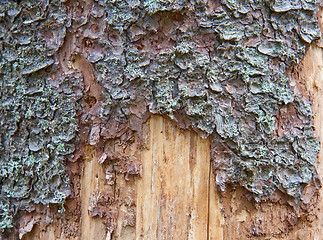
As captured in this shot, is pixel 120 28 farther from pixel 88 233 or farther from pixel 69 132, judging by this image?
pixel 88 233

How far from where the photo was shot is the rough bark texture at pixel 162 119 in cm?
129

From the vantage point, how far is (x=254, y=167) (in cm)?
129

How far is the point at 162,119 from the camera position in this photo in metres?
1.35

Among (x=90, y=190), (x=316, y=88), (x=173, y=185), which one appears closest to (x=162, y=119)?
(x=173, y=185)

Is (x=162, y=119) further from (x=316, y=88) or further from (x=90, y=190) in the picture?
(x=316, y=88)

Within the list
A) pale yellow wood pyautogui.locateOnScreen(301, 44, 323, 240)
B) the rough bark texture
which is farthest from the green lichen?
pale yellow wood pyautogui.locateOnScreen(301, 44, 323, 240)

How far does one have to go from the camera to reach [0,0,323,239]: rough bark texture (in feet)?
4.23

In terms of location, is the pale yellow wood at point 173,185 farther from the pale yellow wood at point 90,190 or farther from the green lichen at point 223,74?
the pale yellow wood at point 90,190

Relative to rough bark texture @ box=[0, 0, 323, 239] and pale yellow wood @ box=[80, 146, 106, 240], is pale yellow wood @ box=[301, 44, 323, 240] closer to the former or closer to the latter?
rough bark texture @ box=[0, 0, 323, 239]

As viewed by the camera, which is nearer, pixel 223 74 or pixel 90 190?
pixel 223 74

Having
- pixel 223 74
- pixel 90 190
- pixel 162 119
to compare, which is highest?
pixel 223 74

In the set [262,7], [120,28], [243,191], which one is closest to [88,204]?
[243,191]

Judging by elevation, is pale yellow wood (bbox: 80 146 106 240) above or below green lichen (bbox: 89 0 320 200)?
below

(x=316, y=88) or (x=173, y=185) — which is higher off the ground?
(x=316, y=88)
